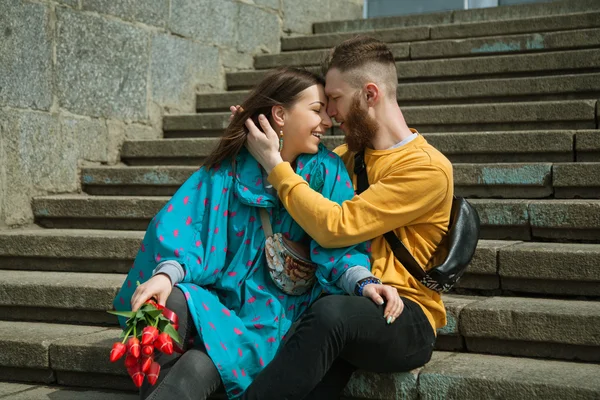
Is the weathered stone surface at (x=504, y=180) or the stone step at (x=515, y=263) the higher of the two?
the weathered stone surface at (x=504, y=180)

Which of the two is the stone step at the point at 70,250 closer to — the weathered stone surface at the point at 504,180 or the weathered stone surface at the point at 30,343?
the weathered stone surface at the point at 30,343

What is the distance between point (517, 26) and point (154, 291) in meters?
4.32

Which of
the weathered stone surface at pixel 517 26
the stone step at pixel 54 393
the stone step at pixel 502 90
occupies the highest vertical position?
the weathered stone surface at pixel 517 26

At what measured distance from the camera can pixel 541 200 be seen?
13.8ft

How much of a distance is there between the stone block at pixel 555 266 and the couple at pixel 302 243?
68 cm

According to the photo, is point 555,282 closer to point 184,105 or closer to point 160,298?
point 160,298

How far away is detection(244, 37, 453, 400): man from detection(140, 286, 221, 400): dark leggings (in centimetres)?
17

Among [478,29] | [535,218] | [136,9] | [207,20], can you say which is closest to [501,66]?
[478,29]

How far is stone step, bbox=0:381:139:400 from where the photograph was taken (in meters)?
3.53

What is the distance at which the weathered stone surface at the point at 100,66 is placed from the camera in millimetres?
5480

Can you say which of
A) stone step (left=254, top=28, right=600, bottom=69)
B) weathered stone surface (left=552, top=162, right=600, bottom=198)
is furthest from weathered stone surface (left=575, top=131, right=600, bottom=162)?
stone step (left=254, top=28, right=600, bottom=69)

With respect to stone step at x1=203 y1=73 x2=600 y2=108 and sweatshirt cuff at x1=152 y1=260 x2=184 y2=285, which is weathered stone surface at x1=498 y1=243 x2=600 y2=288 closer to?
sweatshirt cuff at x1=152 y1=260 x2=184 y2=285

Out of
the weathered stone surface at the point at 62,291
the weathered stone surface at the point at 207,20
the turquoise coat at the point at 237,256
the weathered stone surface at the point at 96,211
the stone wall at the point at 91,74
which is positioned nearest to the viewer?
the turquoise coat at the point at 237,256

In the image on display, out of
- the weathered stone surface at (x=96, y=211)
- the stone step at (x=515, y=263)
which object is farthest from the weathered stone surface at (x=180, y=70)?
the stone step at (x=515, y=263)
